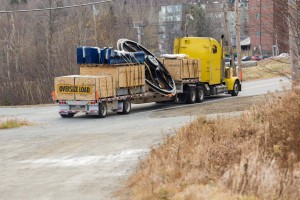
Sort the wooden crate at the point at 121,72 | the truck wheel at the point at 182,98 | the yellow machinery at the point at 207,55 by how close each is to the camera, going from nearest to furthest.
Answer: the wooden crate at the point at 121,72, the truck wheel at the point at 182,98, the yellow machinery at the point at 207,55

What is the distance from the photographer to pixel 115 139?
19.2 meters

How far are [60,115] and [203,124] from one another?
1360cm

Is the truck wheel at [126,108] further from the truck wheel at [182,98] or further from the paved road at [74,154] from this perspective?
the truck wheel at [182,98]

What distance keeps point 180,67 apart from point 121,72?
5196 millimetres

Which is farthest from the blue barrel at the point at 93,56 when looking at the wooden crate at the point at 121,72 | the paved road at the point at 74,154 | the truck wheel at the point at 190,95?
the truck wheel at the point at 190,95

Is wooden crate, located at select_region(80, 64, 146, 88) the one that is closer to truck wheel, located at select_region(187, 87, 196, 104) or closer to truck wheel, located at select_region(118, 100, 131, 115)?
truck wheel, located at select_region(118, 100, 131, 115)

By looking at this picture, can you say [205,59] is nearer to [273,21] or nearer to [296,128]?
[273,21]

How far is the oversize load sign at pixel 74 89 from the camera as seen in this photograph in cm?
2655

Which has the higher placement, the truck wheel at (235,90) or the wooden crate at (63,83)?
the wooden crate at (63,83)

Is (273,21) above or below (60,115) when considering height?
above

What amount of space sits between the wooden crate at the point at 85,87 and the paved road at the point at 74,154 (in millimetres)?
981

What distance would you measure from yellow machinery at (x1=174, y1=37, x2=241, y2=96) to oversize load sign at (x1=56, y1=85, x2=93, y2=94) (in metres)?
9.47

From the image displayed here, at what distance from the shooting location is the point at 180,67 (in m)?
32.4

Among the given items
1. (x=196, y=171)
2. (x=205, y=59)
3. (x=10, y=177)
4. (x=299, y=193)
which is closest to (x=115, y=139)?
(x=10, y=177)
